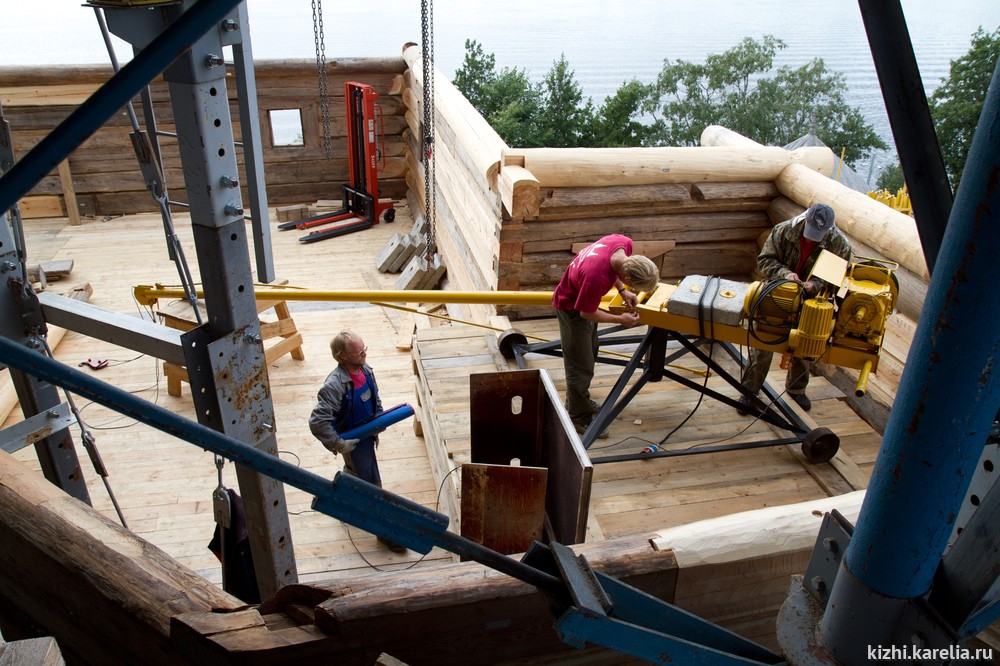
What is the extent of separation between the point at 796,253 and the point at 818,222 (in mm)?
384

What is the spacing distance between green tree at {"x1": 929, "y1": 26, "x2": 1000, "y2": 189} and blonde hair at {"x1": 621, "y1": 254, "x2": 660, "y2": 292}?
2083cm

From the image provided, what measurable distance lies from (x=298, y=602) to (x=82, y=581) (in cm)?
52

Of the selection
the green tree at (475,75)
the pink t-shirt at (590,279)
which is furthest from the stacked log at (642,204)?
the green tree at (475,75)

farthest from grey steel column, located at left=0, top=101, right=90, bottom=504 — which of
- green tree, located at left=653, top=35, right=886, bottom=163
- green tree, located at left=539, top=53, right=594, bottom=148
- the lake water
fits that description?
green tree, located at left=653, top=35, right=886, bottom=163

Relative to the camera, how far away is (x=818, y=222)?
16.2 ft

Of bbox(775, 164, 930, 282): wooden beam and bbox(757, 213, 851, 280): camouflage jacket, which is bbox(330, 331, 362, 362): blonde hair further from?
bbox(775, 164, 930, 282): wooden beam

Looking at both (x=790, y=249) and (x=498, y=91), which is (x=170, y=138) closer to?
(x=790, y=249)

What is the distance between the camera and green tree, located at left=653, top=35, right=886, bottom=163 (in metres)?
28.0

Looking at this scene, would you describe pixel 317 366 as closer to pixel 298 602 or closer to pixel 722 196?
pixel 722 196

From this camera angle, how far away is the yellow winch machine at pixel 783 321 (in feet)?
13.9

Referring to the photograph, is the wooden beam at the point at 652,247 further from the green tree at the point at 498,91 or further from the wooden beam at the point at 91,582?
the green tree at the point at 498,91

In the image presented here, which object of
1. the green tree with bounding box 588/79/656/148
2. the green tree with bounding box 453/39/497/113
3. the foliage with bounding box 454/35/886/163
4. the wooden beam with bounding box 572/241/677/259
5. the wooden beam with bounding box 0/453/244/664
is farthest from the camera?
the green tree with bounding box 588/79/656/148

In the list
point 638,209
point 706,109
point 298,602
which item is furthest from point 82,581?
point 706,109

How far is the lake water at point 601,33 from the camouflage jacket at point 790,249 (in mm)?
16887
